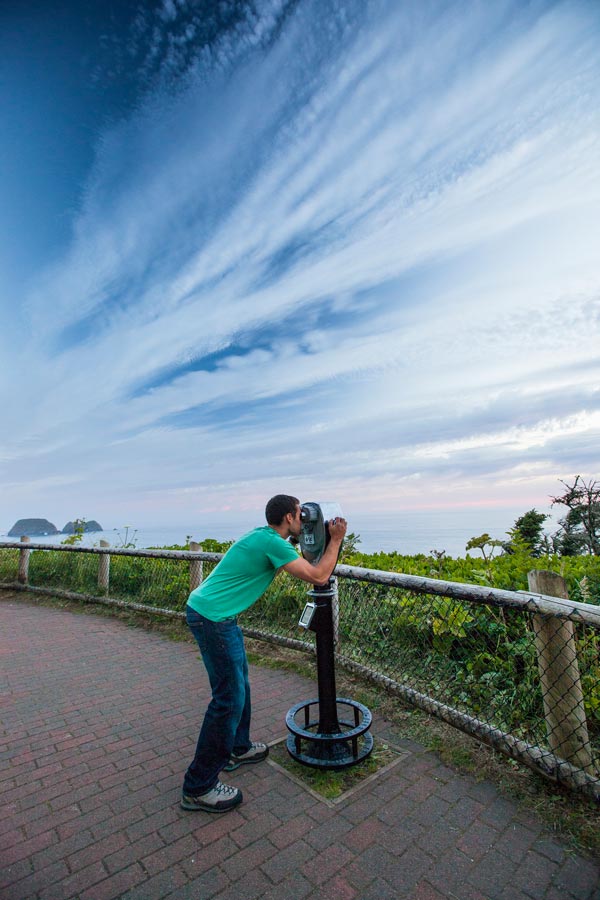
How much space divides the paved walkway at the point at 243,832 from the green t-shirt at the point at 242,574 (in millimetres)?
1134

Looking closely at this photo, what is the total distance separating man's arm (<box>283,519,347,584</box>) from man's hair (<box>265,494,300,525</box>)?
267mm

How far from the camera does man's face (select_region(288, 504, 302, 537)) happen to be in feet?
10.1

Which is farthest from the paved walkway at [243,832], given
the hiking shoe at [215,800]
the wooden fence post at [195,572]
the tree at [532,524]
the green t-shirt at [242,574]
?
the tree at [532,524]

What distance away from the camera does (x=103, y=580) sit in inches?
342

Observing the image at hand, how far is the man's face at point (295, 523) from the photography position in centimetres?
309

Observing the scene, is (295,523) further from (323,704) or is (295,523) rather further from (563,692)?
(563,692)

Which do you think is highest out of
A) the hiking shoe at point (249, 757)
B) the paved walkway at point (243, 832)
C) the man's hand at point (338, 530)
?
the man's hand at point (338, 530)

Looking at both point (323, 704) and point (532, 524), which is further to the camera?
point (532, 524)

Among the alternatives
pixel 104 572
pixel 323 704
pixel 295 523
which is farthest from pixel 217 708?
pixel 104 572

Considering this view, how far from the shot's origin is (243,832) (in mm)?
2670

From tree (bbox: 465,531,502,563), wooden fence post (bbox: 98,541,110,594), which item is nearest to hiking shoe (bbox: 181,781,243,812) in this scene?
tree (bbox: 465,531,502,563)

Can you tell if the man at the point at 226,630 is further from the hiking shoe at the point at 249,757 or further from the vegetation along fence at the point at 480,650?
the vegetation along fence at the point at 480,650

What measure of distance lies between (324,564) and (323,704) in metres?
1.18

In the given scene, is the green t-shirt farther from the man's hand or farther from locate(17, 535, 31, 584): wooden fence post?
locate(17, 535, 31, 584): wooden fence post
